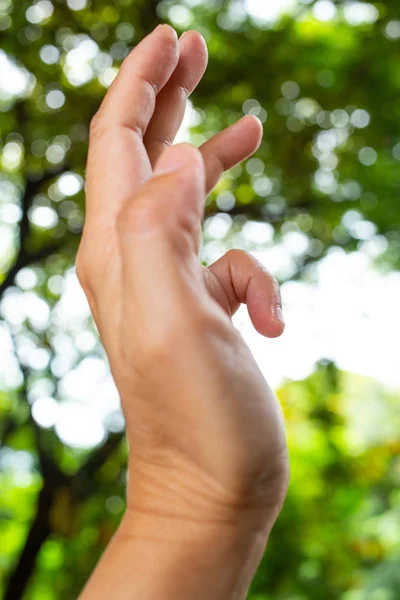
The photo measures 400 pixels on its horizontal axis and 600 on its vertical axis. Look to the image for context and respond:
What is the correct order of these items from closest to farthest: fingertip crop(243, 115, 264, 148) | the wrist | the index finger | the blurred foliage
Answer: the wrist, the index finger, fingertip crop(243, 115, 264, 148), the blurred foliage

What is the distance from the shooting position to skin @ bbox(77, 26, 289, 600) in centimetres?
58

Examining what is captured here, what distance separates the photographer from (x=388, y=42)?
9.25 feet

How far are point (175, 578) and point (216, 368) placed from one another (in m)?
0.19

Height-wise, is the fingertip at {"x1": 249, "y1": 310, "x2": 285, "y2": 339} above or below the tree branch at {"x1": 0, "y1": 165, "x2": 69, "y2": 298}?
above

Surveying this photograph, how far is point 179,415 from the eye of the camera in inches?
23.4

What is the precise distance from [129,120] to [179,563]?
46cm

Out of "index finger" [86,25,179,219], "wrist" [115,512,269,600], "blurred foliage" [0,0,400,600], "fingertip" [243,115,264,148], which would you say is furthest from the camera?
"blurred foliage" [0,0,400,600]

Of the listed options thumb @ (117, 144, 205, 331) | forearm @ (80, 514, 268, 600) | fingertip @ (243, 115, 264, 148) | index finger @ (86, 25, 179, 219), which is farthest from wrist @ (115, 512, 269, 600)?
fingertip @ (243, 115, 264, 148)

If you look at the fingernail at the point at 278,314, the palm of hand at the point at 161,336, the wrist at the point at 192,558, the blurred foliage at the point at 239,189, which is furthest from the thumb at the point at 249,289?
the blurred foliage at the point at 239,189

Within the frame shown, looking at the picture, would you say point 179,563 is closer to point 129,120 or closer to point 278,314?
point 278,314

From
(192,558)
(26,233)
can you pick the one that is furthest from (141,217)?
(26,233)

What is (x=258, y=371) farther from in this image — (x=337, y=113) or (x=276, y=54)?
(x=337, y=113)

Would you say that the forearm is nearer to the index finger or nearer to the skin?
the skin

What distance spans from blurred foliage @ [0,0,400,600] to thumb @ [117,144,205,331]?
228 centimetres
